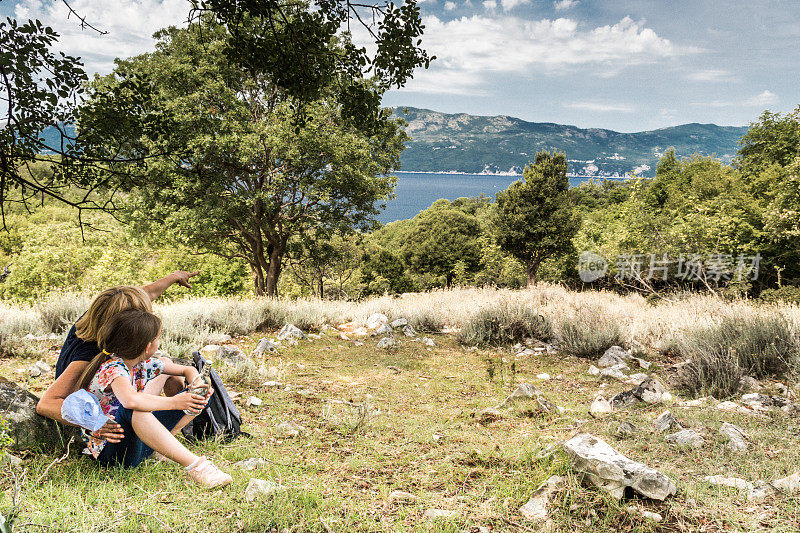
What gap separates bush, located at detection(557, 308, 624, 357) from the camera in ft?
23.3

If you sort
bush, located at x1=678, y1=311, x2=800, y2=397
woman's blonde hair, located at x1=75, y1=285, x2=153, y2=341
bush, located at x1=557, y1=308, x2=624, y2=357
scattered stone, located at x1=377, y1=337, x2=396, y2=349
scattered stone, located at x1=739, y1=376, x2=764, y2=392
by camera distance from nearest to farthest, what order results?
1. woman's blonde hair, located at x1=75, y1=285, x2=153, y2=341
2. scattered stone, located at x1=739, y1=376, x2=764, y2=392
3. bush, located at x1=678, y1=311, x2=800, y2=397
4. bush, located at x1=557, y1=308, x2=624, y2=357
5. scattered stone, located at x1=377, y1=337, x2=396, y2=349

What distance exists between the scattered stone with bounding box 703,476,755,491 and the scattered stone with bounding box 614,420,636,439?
881 millimetres

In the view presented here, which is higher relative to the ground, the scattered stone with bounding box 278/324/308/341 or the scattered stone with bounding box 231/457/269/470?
the scattered stone with bounding box 231/457/269/470

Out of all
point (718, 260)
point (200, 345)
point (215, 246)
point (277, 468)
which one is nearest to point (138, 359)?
point (277, 468)

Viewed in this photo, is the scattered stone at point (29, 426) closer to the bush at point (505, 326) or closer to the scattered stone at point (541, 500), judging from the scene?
the scattered stone at point (541, 500)

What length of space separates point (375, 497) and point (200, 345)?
4748 mm

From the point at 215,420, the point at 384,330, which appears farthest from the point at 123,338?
the point at 384,330

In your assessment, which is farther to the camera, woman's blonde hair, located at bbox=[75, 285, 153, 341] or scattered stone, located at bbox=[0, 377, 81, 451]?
scattered stone, located at bbox=[0, 377, 81, 451]

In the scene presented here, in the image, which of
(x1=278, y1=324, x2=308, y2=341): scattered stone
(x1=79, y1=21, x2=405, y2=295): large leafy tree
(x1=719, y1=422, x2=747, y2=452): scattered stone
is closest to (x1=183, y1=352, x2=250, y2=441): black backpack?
(x1=719, y1=422, x2=747, y2=452): scattered stone

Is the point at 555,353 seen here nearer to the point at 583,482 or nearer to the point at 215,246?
the point at 583,482

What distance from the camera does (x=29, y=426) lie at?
8.95ft

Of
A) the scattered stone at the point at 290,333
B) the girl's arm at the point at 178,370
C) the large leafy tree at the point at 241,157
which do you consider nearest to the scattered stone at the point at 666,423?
the girl's arm at the point at 178,370

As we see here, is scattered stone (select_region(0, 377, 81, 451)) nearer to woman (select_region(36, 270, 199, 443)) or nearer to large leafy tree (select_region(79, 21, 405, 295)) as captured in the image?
woman (select_region(36, 270, 199, 443))

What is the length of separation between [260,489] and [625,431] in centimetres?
300
